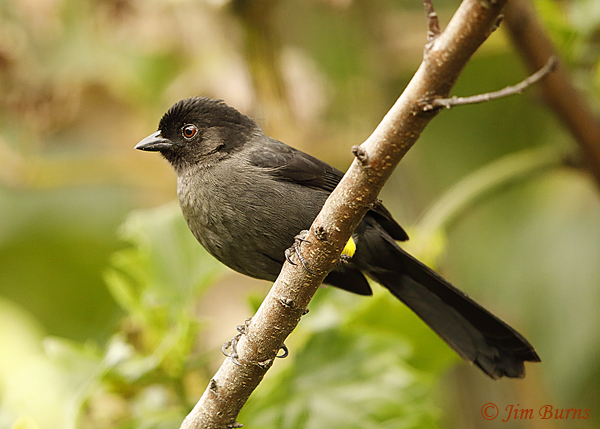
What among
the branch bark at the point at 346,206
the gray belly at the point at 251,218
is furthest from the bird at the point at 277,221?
the branch bark at the point at 346,206

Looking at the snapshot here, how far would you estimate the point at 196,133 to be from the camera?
10.4 feet

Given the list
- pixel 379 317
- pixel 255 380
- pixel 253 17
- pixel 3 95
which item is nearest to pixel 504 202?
pixel 379 317

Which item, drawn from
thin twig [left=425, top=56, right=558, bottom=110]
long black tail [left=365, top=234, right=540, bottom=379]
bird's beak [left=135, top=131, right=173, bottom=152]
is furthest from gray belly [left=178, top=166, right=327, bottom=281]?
thin twig [left=425, top=56, right=558, bottom=110]

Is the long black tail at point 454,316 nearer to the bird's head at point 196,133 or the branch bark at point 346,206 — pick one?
the bird's head at point 196,133

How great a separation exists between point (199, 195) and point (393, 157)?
1328 mm

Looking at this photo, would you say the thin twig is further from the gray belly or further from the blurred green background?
the blurred green background

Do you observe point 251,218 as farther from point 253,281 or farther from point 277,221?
point 253,281

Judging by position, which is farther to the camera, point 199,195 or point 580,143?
point 580,143

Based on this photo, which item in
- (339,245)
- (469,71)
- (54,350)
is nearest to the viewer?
(339,245)

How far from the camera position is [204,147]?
3105mm

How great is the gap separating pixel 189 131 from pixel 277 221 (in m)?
0.81

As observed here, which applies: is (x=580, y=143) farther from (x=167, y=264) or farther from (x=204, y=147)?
(x=167, y=264)

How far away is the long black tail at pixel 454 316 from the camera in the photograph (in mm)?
2668

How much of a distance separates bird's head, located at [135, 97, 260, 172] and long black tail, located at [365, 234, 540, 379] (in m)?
0.91
